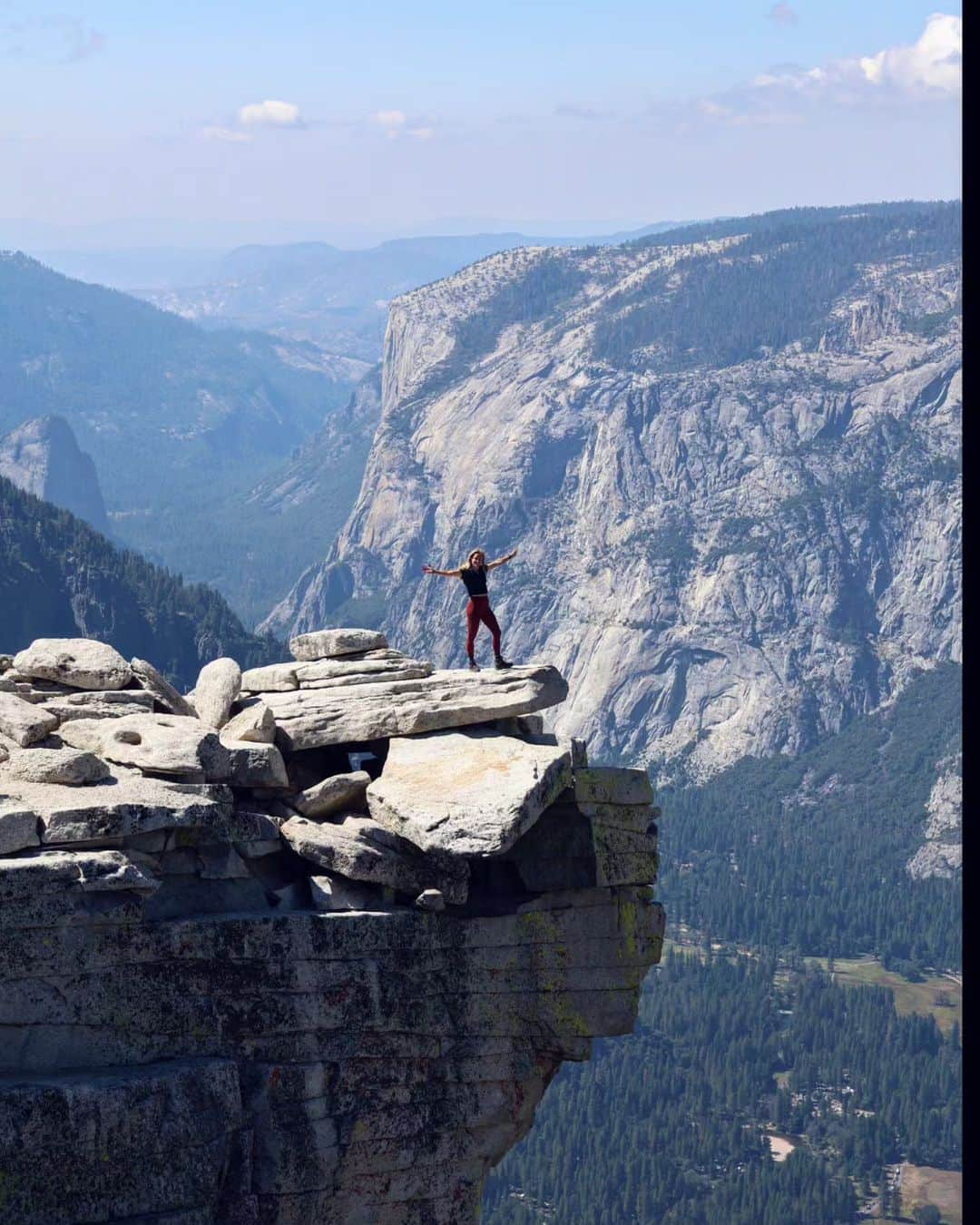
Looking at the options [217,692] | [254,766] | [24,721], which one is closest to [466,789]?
[254,766]

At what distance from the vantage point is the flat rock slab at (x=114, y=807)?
3572 centimetres

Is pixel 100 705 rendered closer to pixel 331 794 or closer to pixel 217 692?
pixel 217 692

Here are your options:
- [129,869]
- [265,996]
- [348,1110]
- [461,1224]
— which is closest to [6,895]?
[129,869]

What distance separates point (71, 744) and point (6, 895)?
5974 mm

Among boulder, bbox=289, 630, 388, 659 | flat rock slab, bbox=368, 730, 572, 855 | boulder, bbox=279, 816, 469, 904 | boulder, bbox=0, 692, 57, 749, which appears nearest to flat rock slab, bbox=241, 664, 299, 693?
boulder, bbox=289, 630, 388, 659

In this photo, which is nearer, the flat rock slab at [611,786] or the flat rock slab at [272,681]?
the flat rock slab at [611,786]

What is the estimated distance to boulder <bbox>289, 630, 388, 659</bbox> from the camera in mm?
46688

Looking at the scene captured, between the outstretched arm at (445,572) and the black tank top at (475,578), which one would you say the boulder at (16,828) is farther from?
the black tank top at (475,578)

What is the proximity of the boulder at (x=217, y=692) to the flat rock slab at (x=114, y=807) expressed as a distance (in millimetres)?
5609

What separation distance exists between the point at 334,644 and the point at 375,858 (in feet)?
29.0

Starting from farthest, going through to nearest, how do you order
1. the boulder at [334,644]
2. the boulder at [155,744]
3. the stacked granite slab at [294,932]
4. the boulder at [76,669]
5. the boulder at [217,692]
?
1. the boulder at [334,644]
2. the boulder at [217,692]
3. the boulder at [76,669]
4. the boulder at [155,744]
5. the stacked granite slab at [294,932]

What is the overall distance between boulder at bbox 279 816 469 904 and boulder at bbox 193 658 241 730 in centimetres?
472

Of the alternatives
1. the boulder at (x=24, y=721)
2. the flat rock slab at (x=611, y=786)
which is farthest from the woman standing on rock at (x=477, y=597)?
the boulder at (x=24, y=721)

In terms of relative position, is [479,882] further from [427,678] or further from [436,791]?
[427,678]
